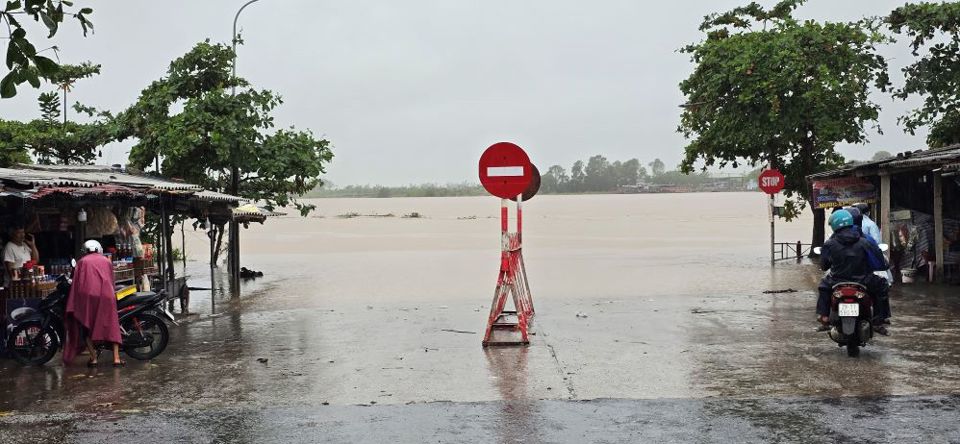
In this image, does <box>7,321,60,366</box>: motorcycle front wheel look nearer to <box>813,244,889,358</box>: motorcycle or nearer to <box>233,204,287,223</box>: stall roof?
<box>813,244,889,358</box>: motorcycle

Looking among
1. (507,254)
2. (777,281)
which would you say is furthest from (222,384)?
(777,281)

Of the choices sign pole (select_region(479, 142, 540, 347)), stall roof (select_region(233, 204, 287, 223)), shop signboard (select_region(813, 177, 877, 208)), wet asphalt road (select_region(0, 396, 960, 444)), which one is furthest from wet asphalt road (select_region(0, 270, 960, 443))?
stall roof (select_region(233, 204, 287, 223))

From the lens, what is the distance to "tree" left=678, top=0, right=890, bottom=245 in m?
23.1

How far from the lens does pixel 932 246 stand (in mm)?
17094

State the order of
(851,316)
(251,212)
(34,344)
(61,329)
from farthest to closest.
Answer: (251,212), (61,329), (34,344), (851,316)

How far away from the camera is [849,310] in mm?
8805

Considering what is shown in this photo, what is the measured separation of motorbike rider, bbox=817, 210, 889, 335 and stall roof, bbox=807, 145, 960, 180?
5640mm

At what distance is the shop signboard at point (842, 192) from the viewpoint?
18359 millimetres

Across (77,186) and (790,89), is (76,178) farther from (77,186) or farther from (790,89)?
(790,89)

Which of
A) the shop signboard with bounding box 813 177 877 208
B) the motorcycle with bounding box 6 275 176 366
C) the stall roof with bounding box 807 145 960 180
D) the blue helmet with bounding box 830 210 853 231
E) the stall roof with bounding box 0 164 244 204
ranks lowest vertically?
the motorcycle with bounding box 6 275 176 366

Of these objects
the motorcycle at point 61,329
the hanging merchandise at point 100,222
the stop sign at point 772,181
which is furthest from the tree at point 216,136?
the stop sign at point 772,181

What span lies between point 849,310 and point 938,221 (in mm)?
8831

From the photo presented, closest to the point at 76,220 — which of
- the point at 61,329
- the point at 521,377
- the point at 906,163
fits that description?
the point at 61,329

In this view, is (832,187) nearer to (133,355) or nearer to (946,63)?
(946,63)
